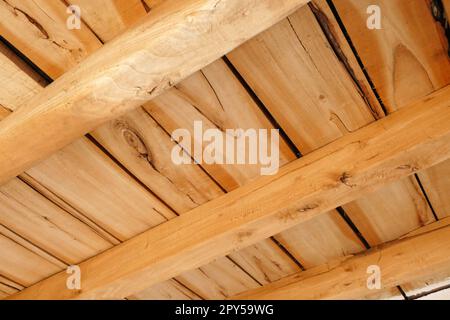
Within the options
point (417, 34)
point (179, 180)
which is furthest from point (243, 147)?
point (417, 34)

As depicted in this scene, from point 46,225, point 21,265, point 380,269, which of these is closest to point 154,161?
point 46,225

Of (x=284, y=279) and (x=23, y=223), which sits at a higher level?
(x=23, y=223)

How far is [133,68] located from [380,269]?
1660 millimetres

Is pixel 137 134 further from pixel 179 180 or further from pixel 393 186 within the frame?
pixel 393 186

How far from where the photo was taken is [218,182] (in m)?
1.79

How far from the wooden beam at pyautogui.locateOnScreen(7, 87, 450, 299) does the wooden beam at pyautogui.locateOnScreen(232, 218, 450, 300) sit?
715 millimetres

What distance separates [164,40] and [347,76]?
75 cm

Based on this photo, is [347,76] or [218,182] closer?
[347,76]

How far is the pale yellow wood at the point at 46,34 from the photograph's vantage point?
4.09 feet

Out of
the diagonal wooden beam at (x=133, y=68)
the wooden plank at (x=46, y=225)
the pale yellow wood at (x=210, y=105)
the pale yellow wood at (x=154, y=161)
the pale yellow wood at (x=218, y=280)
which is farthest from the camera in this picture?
the pale yellow wood at (x=218, y=280)

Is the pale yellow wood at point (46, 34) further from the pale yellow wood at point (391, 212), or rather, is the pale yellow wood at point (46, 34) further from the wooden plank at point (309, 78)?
the pale yellow wood at point (391, 212)

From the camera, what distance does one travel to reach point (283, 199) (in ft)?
5.23

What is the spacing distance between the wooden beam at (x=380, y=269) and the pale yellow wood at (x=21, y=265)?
4.10 ft

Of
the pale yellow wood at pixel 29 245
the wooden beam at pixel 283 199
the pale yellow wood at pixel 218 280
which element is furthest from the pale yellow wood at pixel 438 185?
the pale yellow wood at pixel 29 245
